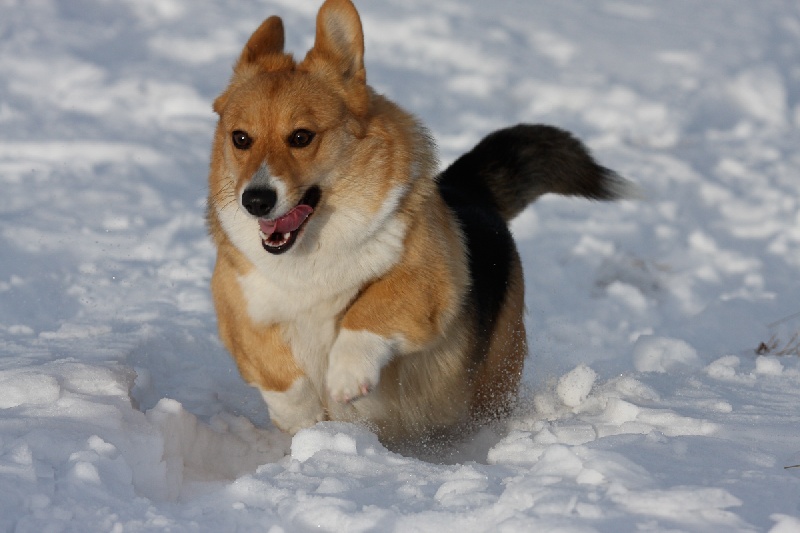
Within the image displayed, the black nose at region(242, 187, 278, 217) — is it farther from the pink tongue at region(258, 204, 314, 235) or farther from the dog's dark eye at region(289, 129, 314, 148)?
the dog's dark eye at region(289, 129, 314, 148)

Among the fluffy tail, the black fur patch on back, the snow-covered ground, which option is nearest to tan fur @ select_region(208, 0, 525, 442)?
the black fur patch on back

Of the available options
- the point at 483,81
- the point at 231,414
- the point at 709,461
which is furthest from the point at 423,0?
the point at 709,461

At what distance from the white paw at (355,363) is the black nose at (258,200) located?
19.5 inches

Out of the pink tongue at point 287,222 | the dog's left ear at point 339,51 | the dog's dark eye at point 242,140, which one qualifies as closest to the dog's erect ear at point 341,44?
the dog's left ear at point 339,51

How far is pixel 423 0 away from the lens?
8.84 m

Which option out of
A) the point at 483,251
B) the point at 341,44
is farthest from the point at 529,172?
the point at 341,44

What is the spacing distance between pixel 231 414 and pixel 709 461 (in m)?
1.98

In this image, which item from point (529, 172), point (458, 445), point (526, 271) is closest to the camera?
point (458, 445)

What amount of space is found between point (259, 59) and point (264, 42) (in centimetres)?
8

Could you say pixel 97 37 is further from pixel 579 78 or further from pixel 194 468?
pixel 194 468

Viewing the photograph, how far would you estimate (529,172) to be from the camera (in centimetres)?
445

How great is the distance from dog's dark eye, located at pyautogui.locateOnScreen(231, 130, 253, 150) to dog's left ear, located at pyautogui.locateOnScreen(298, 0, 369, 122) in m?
0.39

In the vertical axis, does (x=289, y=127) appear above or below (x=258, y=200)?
above

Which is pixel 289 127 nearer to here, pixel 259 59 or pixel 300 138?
pixel 300 138
